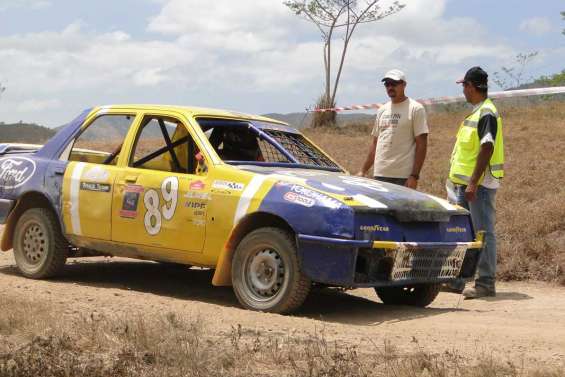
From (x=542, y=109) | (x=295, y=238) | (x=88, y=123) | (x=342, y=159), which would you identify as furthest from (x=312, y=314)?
(x=542, y=109)

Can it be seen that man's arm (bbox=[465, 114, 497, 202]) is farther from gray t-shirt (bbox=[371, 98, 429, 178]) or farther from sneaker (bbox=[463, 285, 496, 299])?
sneaker (bbox=[463, 285, 496, 299])

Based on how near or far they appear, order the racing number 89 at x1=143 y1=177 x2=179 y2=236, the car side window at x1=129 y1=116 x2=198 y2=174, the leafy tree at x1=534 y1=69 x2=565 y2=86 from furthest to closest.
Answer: the leafy tree at x1=534 y1=69 x2=565 y2=86 < the car side window at x1=129 y1=116 x2=198 y2=174 < the racing number 89 at x1=143 y1=177 x2=179 y2=236

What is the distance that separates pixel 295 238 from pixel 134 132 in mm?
2161

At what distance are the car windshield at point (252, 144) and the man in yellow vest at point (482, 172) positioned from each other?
3.98 feet

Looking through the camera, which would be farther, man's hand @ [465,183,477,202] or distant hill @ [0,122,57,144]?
distant hill @ [0,122,57,144]

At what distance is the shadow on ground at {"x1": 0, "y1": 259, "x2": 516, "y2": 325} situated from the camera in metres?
7.47

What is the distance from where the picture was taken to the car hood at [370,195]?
6918 mm

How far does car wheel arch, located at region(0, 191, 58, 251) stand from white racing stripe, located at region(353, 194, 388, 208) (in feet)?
10.5

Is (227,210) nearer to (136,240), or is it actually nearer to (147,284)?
(136,240)

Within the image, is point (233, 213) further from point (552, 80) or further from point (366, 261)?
point (552, 80)

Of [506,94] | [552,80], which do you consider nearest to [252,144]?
[506,94]

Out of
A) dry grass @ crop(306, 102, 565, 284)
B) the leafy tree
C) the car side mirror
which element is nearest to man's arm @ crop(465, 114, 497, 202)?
dry grass @ crop(306, 102, 565, 284)

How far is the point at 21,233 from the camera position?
29.3ft

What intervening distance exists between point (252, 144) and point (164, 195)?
0.98 metres
